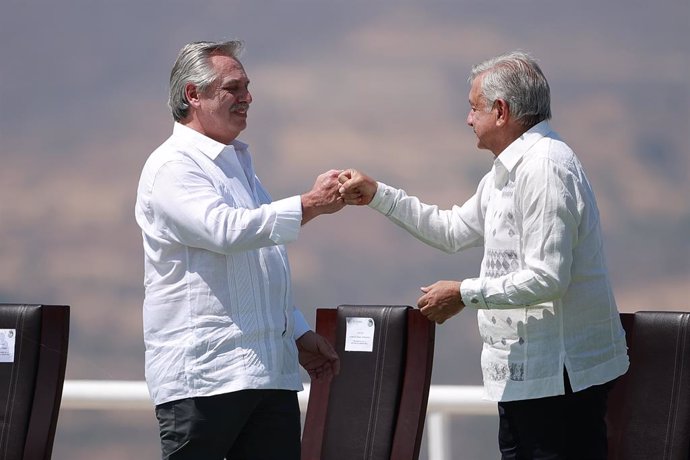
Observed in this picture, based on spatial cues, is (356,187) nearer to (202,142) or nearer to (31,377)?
(202,142)

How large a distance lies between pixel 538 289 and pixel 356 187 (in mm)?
605

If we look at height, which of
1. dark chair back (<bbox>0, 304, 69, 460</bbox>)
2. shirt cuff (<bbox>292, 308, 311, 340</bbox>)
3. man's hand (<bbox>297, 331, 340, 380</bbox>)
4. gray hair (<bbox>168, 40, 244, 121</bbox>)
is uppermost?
gray hair (<bbox>168, 40, 244, 121</bbox>)

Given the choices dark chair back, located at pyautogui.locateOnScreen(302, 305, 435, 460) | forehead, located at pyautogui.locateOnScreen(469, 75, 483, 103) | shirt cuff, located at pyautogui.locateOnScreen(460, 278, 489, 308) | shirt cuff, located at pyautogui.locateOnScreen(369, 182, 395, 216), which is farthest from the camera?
dark chair back, located at pyautogui.locateOnScreen(302, 305, 435, 460)

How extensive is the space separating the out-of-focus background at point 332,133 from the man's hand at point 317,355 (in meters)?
1.67

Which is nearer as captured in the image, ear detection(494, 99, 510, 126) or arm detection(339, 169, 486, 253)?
ear detection(494, 99, 510, 126)

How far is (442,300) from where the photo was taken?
7.49ft

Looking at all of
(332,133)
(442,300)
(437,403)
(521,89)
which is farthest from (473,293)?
(332,133)

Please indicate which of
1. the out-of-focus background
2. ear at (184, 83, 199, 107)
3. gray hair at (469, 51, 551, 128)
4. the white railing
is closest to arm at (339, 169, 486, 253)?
gray hair at (469, 51, 551, 128)

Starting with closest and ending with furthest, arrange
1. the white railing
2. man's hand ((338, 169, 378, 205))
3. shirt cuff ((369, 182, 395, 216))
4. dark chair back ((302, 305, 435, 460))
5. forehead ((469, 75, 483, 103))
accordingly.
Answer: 1. forehead ((469, 75, 483, 103))
2. man's hand ((338, 169, 378, 205))
3. shirt cuff ((369, 182, 395, 216))
4. dark chair back ((302, 305, 435, 460))
5. the white railing

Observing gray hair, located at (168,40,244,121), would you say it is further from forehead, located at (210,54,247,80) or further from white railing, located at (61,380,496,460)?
white railing, located at (61,380,496,460)

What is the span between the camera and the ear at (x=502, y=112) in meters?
2.23

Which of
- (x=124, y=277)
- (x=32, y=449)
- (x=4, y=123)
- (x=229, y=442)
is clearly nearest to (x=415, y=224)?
(x=229, y=442)

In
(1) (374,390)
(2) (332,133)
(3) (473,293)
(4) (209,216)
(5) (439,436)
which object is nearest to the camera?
(4) (209,216)

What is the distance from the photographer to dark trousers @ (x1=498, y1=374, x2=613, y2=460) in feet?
6.92
